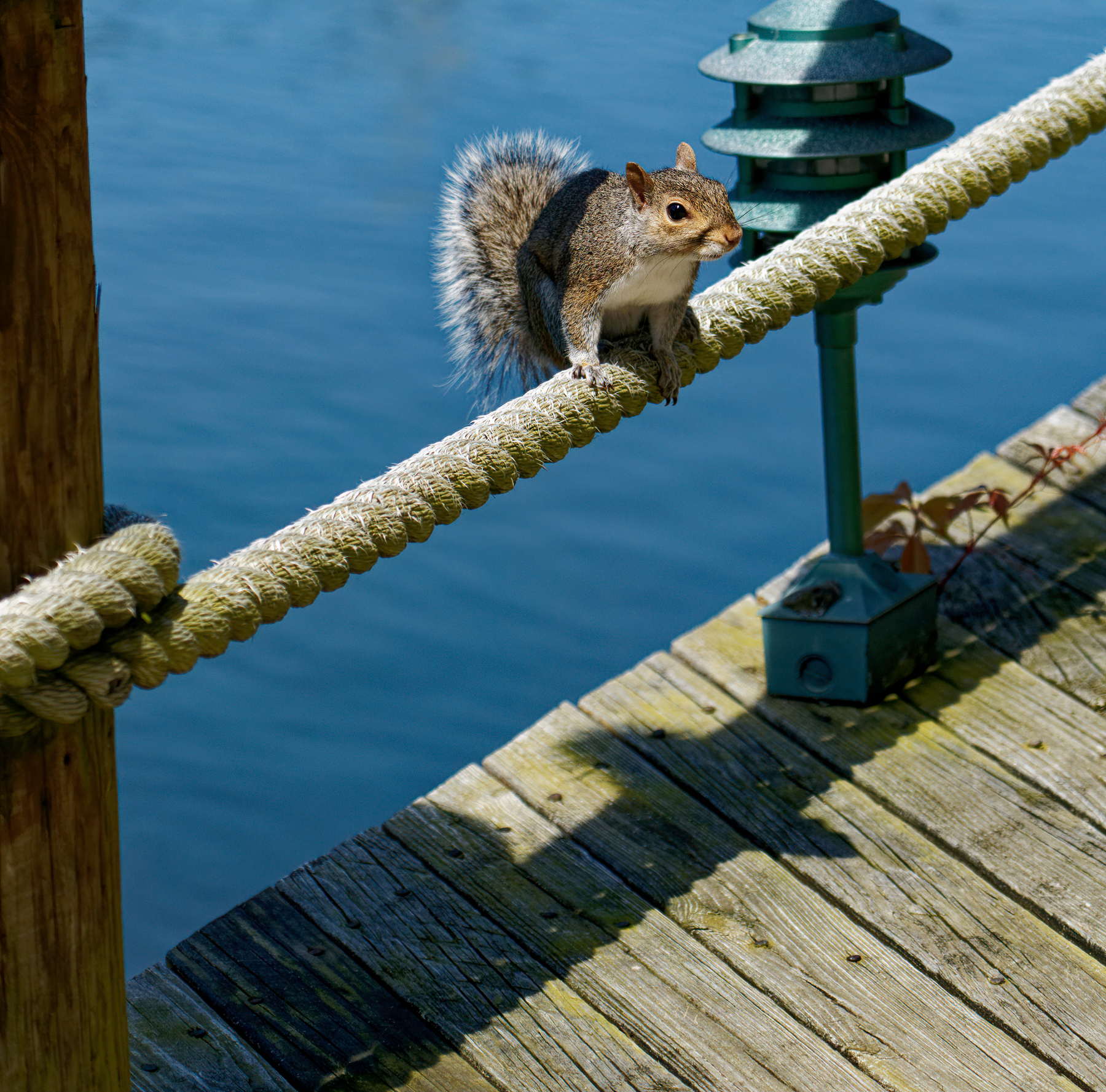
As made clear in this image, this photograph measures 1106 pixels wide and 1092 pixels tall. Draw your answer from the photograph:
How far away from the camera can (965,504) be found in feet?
8.63

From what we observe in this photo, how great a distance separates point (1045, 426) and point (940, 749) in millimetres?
1217

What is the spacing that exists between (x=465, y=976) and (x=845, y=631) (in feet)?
2.84

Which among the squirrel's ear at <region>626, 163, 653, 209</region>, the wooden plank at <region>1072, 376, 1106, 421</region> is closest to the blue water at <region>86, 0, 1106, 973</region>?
the wooden plank at <region>1072, 376, 1106, 421</region>

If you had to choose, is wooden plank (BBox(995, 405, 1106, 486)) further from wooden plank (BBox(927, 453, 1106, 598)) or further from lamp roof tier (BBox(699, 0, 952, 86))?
lamp roof tier (BBox(699, 0, 952, 86))

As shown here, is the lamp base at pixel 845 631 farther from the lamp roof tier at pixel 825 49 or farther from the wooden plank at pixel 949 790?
the lamp roof tier at pixel 825 49

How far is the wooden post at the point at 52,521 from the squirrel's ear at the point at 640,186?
2.57 ft

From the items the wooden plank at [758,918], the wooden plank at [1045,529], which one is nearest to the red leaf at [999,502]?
the wooden plank at [1045,529]

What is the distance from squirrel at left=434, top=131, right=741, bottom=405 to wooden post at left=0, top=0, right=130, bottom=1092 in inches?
27.6

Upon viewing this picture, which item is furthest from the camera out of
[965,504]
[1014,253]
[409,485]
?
A: [1014,253]

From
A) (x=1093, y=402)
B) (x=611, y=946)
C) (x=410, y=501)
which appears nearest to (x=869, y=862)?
(x=611, y=946)

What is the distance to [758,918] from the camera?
6.29 ft

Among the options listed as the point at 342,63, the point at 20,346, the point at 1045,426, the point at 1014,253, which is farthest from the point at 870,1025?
the point at 342,63

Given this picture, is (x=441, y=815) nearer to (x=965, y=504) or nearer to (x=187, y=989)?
(x=187, y=989)

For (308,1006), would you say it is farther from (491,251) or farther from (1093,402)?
(1093,402)
